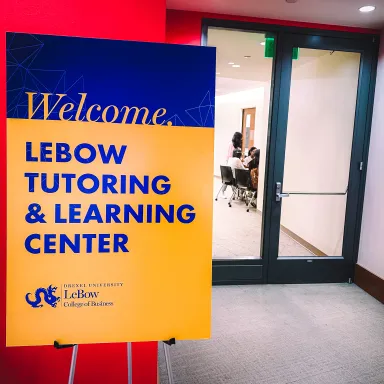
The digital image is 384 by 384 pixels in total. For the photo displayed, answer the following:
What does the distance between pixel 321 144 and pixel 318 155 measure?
0.48 ft

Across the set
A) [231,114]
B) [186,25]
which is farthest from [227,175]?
[231,114]

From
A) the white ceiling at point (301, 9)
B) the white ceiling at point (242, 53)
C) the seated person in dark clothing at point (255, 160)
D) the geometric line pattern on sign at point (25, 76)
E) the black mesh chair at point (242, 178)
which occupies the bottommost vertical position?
the black mesh chair at point (242, 178)

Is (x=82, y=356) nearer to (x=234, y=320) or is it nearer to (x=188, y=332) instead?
(x=188, y=332)

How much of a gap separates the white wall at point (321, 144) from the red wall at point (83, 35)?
8.90 feet

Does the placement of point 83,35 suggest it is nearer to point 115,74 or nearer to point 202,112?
point 115,74

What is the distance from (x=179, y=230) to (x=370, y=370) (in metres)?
2.07

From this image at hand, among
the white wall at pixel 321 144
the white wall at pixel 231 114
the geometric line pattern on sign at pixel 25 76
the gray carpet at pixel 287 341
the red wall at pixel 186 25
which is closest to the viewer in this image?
the geometric line pattern on sign at pixel 25 76

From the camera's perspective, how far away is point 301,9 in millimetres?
3373

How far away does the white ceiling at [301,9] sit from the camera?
3.21 metres

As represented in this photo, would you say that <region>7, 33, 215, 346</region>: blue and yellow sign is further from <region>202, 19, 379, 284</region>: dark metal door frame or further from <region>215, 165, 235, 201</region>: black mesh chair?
A: <region>215, 165, 235, 201</region>: black mesh chair

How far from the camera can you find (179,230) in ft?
4.94

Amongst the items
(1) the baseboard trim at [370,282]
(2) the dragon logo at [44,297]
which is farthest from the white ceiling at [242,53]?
(2) the dragon logo at [44,297]

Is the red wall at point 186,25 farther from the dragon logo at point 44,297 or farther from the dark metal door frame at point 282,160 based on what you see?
the dragon logo at point 44,297

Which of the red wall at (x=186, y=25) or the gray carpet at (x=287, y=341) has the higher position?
the red wall at (x=186, y=25)
